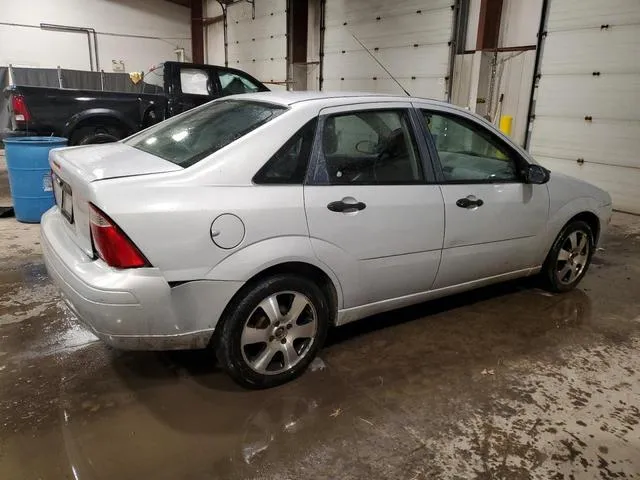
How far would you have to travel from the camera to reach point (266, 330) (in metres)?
2.52

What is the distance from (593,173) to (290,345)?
22.7 feet

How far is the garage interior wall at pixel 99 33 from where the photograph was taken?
1556 centimetres

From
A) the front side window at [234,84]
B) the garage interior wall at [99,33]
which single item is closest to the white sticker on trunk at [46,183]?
the front side window at [234,84]

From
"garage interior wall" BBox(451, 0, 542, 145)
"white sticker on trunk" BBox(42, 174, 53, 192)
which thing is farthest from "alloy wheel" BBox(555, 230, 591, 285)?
"white sticker on trunk" BBox(42, 174, 53, 192)

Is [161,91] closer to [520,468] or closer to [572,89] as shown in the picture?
[572,89]

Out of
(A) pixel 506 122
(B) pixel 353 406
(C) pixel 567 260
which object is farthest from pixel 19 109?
(A) pixel 506 122

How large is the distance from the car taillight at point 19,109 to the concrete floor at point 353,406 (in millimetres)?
4101

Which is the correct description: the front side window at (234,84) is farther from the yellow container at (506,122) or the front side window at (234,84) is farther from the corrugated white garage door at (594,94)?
the corrugated white garage door at (594,94)

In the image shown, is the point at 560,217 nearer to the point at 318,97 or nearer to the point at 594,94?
the point at 318,97

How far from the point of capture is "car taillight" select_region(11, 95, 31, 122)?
6.64 m

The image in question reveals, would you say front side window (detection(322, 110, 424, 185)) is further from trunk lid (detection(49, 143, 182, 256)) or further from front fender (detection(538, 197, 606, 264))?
front fender (detection(538, 197, 606, 264))

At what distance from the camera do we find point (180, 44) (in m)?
18.8

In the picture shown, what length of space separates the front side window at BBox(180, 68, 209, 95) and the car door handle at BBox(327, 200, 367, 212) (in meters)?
6.20

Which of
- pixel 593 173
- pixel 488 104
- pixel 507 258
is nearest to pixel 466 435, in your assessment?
pixel 507 258
